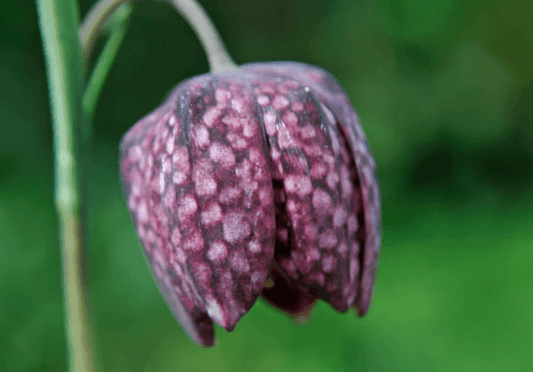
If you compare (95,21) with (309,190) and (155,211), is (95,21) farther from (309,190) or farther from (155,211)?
(309,190)

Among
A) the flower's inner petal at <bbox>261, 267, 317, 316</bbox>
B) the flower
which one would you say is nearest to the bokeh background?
the flower's inner petal at <bbox>261, 267, 317, 316</bbox>

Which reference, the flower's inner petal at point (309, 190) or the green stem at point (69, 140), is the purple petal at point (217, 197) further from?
the green stem at point (69, 140)

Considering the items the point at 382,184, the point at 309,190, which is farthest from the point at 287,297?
the point at 382,184

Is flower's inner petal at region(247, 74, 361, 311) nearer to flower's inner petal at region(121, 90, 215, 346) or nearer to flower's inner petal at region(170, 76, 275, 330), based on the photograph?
flower's inner petal at region(170, 76, 275, 330)

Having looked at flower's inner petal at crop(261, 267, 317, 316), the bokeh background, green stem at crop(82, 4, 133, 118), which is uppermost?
green stem at crop(82, 4, 133, 118)

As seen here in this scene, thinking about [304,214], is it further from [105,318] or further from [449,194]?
[449,194]
